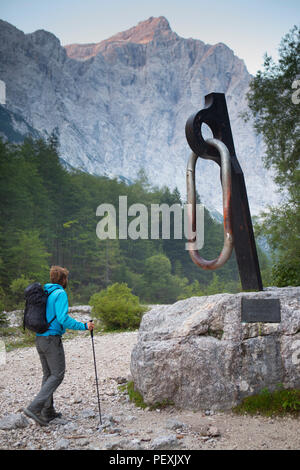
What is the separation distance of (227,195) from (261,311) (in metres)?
1.85

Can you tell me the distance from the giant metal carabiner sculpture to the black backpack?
2672 millimetres

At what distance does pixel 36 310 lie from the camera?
14.3 feet

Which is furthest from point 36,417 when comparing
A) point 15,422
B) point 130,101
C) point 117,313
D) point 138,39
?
point 138,39

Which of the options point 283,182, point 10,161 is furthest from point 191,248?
point 10,161

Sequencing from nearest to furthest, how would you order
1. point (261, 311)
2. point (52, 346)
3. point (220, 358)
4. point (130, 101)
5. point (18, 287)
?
point (52, 346) < point (220, 358) < point (261, 311) < point (18, 287) < point (130, 101)

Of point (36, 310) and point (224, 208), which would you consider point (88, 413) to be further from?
point (224, 208)

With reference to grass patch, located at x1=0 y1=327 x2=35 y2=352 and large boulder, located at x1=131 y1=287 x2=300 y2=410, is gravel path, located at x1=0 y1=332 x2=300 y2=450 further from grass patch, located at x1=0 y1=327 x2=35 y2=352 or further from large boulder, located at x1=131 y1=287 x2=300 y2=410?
grass patch, located at x1=0 y1=327 x2=35 y2=352

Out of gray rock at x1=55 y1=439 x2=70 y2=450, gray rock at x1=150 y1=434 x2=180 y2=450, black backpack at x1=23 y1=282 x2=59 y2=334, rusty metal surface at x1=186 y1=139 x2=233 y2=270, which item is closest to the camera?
gray rock at x1=150 y1=434 x2=180 y2=450

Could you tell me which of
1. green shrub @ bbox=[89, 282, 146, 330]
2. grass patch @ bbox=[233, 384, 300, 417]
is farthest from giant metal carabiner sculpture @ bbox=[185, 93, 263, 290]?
green shrub @ bbox=[89, 282, 146, 330]

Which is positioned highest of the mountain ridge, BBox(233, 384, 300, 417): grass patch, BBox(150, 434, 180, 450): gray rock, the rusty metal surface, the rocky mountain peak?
the rocky mountain peak

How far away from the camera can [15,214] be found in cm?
3003

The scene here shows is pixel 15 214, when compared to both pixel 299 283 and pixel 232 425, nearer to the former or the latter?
pixel 299 283

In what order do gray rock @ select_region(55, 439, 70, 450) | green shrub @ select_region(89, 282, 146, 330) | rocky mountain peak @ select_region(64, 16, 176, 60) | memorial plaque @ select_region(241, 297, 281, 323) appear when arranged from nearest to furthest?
gray rock @ select_region(55, 439, 70, 450)
memorial plaque @ select_region(241, 297, 281, 323)
green shrub @ select_region(89, 282, 146, 330)
rocky mountain peak @ select_region(64, 16, 176, 60)

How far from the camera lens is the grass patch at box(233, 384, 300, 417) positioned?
14.9ft
